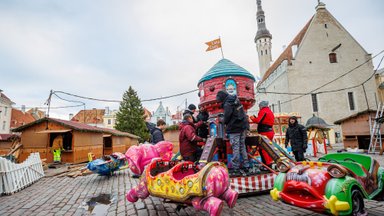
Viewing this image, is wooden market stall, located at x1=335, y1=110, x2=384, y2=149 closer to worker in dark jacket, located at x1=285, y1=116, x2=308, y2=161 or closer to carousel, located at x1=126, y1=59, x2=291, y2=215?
worker in dark jacket, located at x1=285, y1=116, x2=308, y2=161

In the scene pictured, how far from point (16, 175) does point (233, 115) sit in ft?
26.2

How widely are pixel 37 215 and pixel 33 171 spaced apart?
5.86 m

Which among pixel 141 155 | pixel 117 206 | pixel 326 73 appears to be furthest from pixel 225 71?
pixel 326 73

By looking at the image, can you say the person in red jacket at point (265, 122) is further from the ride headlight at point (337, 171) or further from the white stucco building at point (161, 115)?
the white stucco building at point (161, 115)

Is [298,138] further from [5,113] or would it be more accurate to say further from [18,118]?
[18,118]

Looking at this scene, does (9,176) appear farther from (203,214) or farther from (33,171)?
(203,214)

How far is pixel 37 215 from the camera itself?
462 centimetres

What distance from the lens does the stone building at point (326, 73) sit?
30047mm

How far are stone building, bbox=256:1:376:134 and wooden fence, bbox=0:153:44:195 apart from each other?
95.3 ft

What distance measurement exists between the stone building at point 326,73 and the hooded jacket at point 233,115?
27.2 m

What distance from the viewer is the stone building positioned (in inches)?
1183

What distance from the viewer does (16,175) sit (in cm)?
761

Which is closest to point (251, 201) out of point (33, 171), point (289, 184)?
point (289, 184)

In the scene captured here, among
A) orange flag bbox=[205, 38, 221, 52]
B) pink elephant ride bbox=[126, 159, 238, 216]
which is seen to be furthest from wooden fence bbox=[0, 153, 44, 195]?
orange flag bbox=[205, 38, 221, 52]
